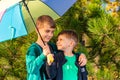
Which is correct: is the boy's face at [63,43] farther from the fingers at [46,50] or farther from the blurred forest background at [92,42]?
the blurred forest background at [92,42]

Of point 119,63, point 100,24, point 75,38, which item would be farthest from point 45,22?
point 119,63

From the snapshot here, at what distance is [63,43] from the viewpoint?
2.58m

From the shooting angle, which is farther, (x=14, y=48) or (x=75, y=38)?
(x=14, y=48)

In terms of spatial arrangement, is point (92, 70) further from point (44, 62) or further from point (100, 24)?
point (44, 62)

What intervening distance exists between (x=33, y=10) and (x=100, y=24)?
0.78 m

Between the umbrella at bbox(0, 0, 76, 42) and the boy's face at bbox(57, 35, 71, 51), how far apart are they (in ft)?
0.62

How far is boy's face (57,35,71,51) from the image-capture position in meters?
2.58

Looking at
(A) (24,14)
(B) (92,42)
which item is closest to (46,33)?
(A) (24,14)

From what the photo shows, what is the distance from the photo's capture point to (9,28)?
2.68 metres

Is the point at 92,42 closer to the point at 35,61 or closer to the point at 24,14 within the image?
the point at 24,14

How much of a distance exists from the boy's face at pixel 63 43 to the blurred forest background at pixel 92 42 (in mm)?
908

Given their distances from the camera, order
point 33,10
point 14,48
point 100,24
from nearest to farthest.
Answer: point 33,10 → point 100,24 → point 14,48

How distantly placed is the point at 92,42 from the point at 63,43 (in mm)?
1117

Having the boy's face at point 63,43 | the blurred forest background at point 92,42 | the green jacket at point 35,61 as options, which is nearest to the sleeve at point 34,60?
the green jacket at point 35,61
